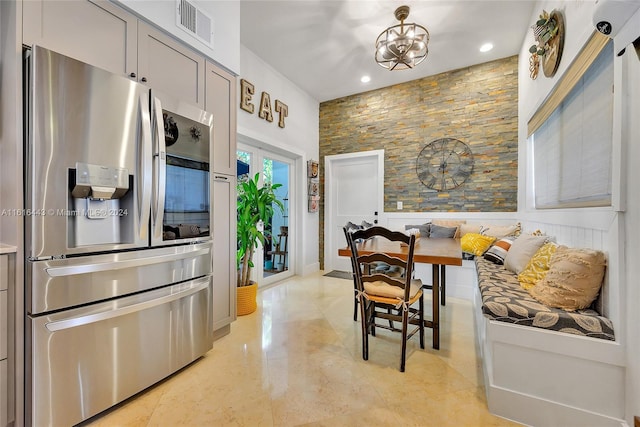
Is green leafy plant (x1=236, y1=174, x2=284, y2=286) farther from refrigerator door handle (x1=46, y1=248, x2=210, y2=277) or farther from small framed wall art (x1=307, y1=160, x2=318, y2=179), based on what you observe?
small framed wall art (x1=307, y1=160, x2=318, y2=179)

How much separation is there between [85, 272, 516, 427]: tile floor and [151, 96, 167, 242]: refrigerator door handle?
3.13ft

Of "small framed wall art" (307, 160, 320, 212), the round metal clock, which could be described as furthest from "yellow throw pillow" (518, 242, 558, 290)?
"small framed wall art" (307, 160, 320, 212)

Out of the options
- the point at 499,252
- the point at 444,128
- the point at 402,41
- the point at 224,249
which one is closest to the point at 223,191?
the point at 224,249

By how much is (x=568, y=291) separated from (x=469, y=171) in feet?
9.07

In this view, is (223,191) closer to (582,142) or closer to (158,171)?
(158,171)

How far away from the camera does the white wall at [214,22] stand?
5.68ft

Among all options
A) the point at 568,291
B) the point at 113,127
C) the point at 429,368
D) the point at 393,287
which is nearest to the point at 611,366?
the point at 568,291

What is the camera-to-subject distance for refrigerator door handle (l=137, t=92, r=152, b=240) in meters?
1.54

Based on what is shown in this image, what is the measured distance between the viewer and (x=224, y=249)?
2.32m

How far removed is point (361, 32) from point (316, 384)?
3.52m

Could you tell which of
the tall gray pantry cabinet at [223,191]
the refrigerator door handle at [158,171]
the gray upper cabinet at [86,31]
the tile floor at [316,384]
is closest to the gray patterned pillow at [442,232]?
the tile floor at [316,384]

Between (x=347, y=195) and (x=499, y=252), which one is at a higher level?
(x=347, y=195)

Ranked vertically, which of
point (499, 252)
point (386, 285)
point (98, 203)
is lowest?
point (386, 285)

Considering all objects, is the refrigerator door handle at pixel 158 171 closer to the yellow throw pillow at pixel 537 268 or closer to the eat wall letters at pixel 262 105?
the eat wall letters at pixel 262 105
